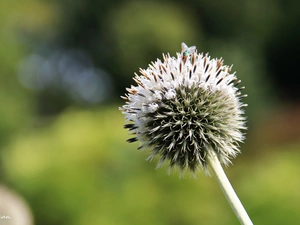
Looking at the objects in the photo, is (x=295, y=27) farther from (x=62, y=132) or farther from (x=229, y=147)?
(x=229, y=147)

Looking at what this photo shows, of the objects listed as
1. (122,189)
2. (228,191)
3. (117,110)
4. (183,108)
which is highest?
(117,110)

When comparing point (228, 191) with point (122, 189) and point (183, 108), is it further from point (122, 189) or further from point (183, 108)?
point (122, 189)

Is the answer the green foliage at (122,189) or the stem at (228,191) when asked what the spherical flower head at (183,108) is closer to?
the stem at (228,191)

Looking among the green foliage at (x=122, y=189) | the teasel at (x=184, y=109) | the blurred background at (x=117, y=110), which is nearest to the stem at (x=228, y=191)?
the teasel at (x=184, y=109)

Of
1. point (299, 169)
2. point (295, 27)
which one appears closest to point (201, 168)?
point (299, 169)

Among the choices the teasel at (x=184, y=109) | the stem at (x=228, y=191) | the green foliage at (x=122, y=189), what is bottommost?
the stem at (x=228, y=191)

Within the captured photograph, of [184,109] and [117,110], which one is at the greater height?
[117,110]

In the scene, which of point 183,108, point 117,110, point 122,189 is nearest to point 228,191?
point 183,108
